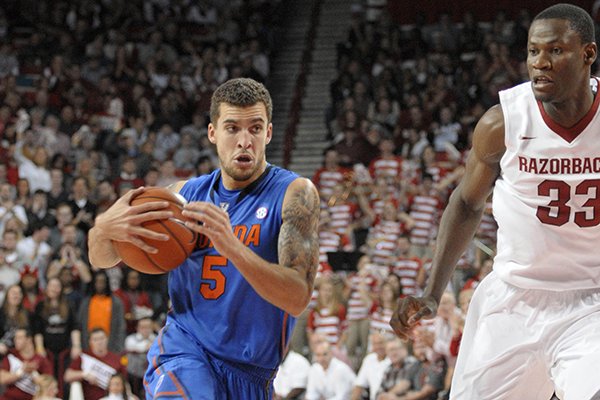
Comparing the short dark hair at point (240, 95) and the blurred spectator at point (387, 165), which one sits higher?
the short dark hair at point (240, 95)

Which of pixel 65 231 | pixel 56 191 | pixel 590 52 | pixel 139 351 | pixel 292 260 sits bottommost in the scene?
pixel 139 351

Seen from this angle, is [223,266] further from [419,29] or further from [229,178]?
[419,29]

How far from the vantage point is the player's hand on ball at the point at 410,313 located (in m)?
4.23

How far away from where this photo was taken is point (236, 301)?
4.13 metres

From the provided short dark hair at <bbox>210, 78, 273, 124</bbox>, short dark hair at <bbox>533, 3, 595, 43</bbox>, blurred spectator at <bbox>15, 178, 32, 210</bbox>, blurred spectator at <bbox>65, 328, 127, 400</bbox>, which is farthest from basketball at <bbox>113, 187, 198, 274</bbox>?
blurred spectator at <bbox>15, 178, 32, 210</bbox>

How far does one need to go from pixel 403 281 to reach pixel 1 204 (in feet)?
17.0

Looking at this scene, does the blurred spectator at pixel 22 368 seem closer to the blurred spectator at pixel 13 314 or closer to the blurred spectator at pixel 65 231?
the blurred spectator at pixel 13 314

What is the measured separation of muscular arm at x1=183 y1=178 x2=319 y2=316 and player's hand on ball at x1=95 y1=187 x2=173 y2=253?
0.58 feet

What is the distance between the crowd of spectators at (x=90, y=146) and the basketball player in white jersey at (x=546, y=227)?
6392 millimetres

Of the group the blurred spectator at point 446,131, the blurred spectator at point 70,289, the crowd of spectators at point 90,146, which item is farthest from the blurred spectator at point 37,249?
the blurred spectator at point 446,131

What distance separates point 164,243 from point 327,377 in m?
5.99

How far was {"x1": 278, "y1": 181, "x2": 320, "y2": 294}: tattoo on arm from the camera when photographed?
396cm

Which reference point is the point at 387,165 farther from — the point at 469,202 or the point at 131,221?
the point at 131,221

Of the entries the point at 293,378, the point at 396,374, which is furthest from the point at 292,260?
the point at 293,378
